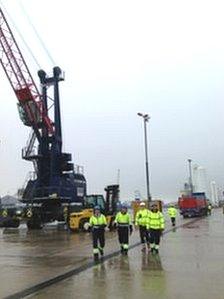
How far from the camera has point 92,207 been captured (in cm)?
3828

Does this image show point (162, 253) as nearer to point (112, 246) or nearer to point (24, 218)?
point (112, 246)

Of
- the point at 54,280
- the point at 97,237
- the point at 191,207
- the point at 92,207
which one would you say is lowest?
the point at 54,280

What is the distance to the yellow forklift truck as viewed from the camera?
35.3 meters

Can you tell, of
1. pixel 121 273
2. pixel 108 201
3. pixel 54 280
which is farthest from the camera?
pixel 108 201

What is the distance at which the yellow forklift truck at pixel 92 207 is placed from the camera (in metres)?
35.3

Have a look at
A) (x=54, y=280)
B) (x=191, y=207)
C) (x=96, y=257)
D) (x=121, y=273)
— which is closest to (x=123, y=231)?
(x=96, y=257)

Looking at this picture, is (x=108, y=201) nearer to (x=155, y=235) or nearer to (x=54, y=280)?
(x=155, y=235)

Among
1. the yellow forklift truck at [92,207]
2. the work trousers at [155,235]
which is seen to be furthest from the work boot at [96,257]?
the yellow forklift truck at [92,207]

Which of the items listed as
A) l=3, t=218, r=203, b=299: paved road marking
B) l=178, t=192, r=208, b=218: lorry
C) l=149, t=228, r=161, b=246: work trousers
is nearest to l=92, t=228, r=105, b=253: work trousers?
l=3, t=218, r=203, b=299: paved road marking

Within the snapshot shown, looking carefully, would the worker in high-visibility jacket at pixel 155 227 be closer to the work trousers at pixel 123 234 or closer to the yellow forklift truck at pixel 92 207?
the work trousers at pixel 123 234

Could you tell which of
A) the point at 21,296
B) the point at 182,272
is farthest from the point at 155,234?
the point at 21,296

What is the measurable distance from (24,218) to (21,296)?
32.9 metres

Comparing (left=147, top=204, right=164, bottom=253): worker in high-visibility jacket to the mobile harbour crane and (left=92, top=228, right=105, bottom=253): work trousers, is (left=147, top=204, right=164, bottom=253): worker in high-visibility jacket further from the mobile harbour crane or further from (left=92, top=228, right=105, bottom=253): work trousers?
the mobile harbour crane

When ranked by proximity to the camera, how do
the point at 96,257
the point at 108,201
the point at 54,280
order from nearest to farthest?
the point at 54,280 < the point at 96,257 < the point at 108,201
